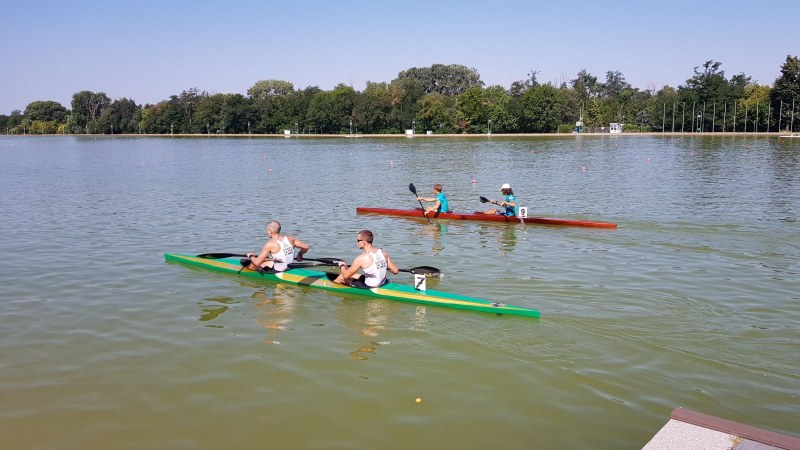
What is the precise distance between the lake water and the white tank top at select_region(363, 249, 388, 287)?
51 cm

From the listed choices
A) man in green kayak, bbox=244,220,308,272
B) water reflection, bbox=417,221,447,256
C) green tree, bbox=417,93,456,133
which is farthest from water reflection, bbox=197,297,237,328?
green tree, bbox=417,93,456,133

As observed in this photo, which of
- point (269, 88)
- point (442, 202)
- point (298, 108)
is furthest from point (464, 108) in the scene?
point (442, 202)

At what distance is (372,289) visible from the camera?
11.4 m

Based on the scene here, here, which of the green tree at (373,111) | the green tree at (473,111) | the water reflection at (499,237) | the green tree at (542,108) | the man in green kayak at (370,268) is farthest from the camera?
the green tree at (373,111)

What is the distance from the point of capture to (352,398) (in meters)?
7.64

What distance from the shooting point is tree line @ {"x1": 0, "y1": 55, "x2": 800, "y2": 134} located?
110 metres

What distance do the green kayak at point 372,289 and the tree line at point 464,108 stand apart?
4255 inches

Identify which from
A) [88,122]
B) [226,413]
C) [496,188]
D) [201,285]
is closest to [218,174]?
[496,188]

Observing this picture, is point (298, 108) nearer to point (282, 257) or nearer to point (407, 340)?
point (282, 257)

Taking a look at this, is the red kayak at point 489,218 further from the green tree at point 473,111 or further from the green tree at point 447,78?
the green tree at point 447,78

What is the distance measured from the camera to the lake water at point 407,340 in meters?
7.02

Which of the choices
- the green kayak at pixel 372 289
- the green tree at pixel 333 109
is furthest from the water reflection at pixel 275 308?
the green tree at pixel 333 109

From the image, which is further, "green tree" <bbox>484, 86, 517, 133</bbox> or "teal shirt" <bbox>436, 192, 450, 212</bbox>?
"green tree" <bbox>484, 86, 517, 133</bbox>

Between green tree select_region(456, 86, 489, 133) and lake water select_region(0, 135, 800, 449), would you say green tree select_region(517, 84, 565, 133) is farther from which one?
lake water select_region(0, 135, 800, 449)
